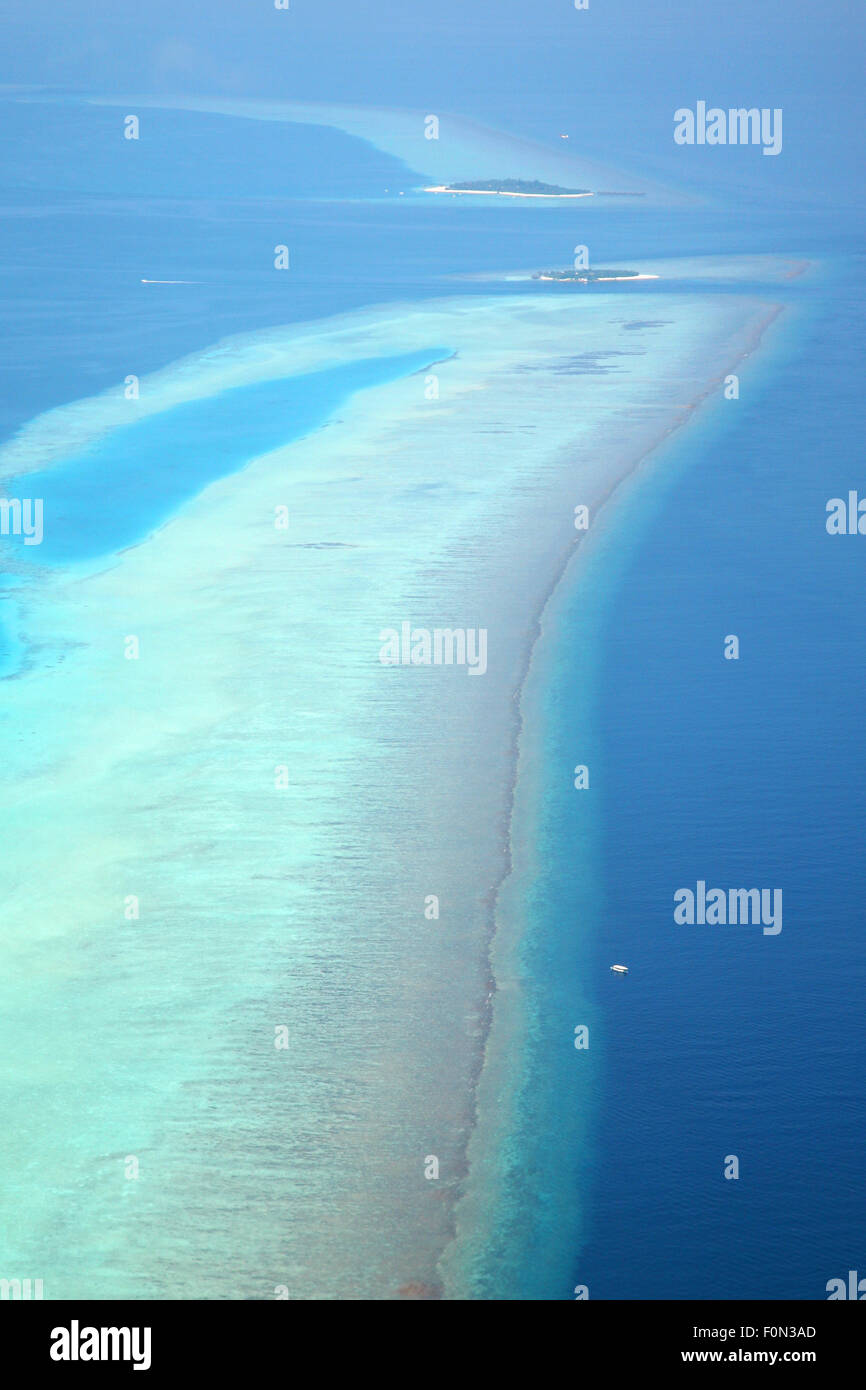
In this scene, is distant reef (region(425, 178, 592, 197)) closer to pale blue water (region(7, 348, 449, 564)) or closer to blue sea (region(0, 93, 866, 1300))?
blue sea (region(0, 93, 866, 1300))

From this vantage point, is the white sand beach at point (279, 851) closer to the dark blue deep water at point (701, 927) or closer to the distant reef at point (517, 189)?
the dark blue deep water at point (701, 927)

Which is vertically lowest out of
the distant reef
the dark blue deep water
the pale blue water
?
the dark blue deep water

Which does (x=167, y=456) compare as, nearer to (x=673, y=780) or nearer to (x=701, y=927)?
(x=673, y=780)

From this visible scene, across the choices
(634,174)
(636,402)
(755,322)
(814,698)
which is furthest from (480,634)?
(634,174)

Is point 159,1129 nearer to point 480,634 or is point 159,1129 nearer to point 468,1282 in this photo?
point 468,1282

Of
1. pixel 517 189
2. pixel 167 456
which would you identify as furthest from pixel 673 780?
pixel 517 189

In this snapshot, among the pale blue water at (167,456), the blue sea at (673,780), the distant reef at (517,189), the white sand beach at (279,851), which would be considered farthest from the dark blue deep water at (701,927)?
the distant reef at (517,189)

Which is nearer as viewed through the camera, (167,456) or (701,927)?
(701,927)

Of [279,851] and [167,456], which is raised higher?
[167,456]

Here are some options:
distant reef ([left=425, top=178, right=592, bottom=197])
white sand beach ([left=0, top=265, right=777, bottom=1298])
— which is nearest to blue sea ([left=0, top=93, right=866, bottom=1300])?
white sand beach ([left=0, top=265, right=777, bottom=1298])
